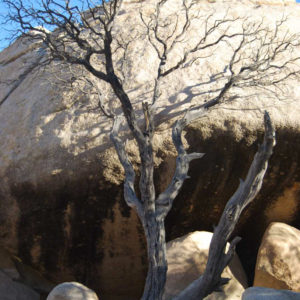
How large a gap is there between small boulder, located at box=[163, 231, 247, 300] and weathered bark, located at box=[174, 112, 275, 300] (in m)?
0.44

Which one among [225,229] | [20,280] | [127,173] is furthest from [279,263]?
[20,280]

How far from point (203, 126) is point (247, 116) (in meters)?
0.62

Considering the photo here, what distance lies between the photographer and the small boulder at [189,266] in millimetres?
4773

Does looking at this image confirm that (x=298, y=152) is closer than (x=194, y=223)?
Yes

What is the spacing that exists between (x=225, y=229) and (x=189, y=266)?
1073 mm

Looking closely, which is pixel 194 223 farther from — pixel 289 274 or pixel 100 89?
pixel 100 89

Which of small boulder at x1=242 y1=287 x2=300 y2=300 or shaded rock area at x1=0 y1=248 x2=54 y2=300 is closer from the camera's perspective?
small boulder at x1=242 y1=287 x2=300 y2=300

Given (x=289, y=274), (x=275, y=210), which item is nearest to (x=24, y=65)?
(x=275, y=210)

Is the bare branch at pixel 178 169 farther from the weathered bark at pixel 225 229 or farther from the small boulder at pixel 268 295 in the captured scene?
the small boulder at pixel 268 295

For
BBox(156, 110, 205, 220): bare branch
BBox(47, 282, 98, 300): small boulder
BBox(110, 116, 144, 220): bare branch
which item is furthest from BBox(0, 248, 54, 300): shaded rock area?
BBox(156, 110, 205, 220): bare branch

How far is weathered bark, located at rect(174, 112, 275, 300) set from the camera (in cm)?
403

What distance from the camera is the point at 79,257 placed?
6.01 meters

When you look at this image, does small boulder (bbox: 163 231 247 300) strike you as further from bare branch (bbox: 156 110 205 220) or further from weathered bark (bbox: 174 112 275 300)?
bare branch (bbox: 156 110 205 220)

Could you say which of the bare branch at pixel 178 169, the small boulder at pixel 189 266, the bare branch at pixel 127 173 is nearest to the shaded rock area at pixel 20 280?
the small boulder at pixel 189 266
